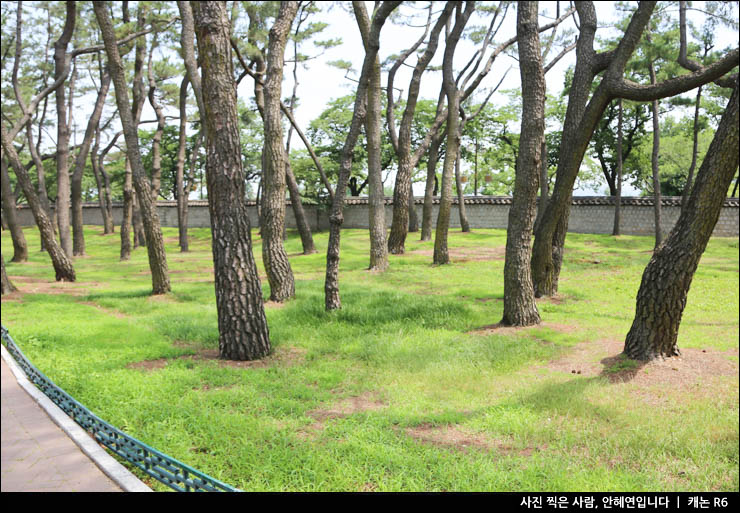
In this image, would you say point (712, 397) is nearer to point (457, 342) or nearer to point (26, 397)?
point (457, 342)

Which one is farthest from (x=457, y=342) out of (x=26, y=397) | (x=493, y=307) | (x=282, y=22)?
(x=282, y=22)

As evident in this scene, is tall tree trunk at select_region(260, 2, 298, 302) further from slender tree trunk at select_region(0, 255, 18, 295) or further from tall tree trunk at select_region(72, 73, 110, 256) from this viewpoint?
tall tree trunk at select_region(72, 73, 110, 256)

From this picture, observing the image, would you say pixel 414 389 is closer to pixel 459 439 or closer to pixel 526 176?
pixel 459 439

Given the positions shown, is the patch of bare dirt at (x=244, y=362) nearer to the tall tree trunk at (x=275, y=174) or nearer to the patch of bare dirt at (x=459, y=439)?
the patch of bare dirt at (x=459, y=439)

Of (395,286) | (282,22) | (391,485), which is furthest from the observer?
(395,286)

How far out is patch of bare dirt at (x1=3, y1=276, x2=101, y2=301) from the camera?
11.3 m

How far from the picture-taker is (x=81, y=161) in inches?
747

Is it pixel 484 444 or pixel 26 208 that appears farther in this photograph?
pixel 26 208

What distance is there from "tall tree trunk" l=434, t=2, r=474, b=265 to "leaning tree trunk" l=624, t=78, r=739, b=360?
755cm

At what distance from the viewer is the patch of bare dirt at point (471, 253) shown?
1445cm

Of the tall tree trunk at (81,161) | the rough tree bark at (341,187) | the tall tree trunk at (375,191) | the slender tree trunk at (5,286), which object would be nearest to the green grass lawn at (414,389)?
the rough tree bark at (341,187)

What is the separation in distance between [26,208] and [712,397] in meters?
42.9

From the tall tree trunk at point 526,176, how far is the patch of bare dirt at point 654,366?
1.42m

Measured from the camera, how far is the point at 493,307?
27.9 ft
